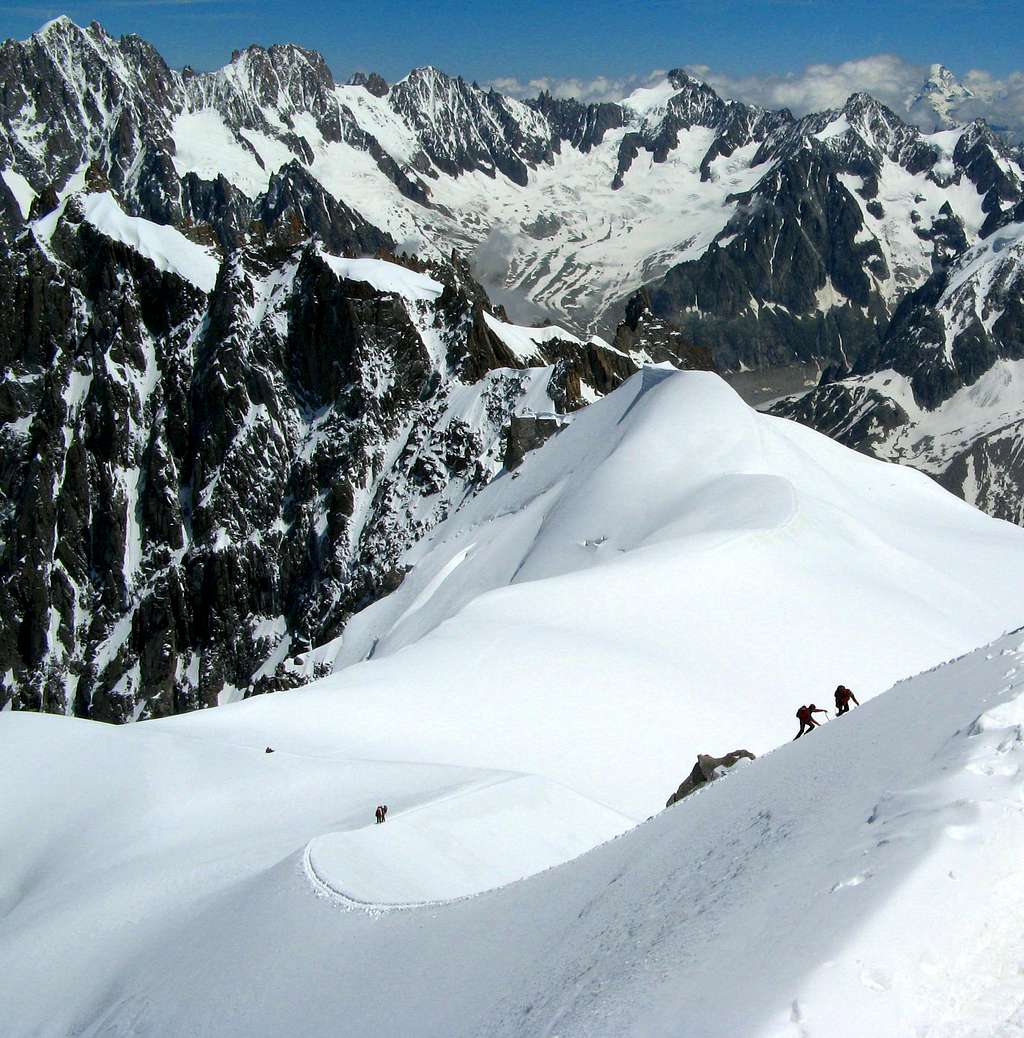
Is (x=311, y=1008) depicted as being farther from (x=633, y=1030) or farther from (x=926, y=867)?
(x=926, y=867)

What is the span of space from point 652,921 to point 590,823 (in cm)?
1507

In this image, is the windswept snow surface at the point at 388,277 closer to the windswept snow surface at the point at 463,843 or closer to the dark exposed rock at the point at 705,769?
the windswept snow surface at the point at 463,843

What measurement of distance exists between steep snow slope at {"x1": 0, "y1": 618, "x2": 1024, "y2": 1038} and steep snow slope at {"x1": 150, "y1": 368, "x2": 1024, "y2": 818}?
27.0 ft

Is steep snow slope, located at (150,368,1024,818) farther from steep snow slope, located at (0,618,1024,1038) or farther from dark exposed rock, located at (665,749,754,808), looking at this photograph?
steep snow slope, located at (0,618,1024,1038)

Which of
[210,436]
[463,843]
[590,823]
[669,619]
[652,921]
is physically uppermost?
[210,436]

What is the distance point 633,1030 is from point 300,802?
69.1ft

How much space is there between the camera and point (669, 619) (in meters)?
48.4

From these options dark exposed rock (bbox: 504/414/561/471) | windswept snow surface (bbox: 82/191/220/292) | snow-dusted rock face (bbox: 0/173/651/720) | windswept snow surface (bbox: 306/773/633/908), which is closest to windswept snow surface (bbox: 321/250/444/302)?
snow-dusted rock face (bbox: 0/173/651/720)

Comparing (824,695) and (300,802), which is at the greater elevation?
(300,802)

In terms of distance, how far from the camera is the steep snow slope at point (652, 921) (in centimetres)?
1006

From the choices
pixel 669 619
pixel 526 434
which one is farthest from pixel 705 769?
pixel 526 434

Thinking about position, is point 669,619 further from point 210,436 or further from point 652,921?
point 210,436

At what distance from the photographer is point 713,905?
41.7ft

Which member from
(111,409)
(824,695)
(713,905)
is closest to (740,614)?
(824,695)
